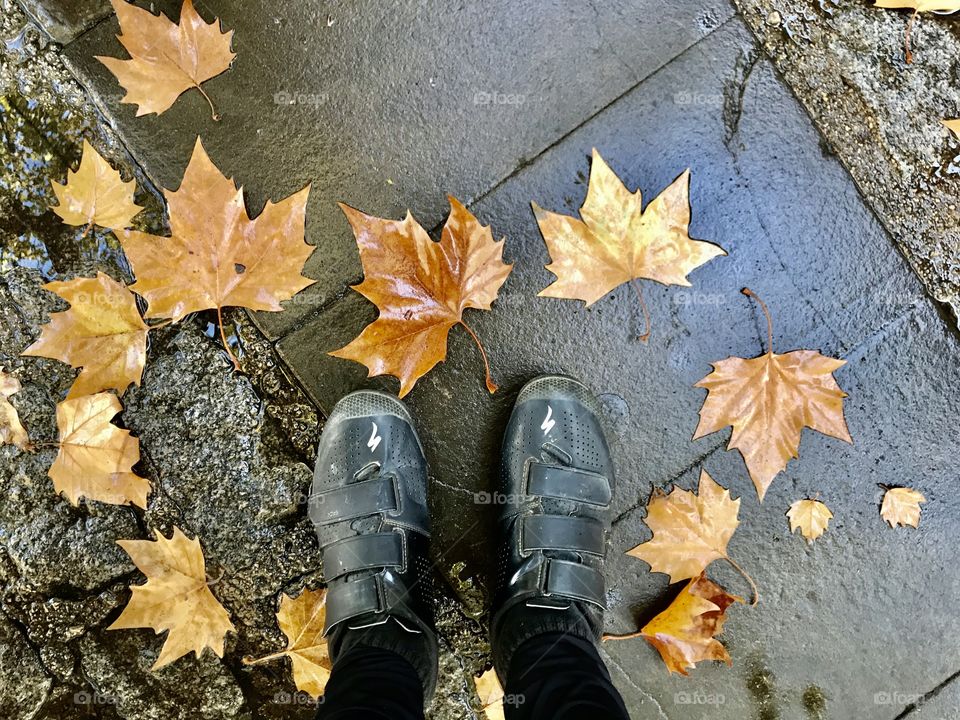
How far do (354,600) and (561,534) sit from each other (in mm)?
622

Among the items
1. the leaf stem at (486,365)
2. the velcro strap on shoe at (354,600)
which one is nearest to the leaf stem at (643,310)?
the leaf stem at (486,365)

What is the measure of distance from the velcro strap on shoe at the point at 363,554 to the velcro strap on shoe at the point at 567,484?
432 mm

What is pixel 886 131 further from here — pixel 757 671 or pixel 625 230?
pixel 757 671

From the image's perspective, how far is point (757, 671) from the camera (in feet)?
6.28

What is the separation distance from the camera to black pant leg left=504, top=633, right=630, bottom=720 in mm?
1369

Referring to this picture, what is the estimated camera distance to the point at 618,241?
1.81 m

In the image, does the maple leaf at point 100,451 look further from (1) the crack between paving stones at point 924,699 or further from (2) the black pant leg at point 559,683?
(1) the crack between paving stones at point 924,699

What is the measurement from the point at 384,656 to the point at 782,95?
1.99 metres

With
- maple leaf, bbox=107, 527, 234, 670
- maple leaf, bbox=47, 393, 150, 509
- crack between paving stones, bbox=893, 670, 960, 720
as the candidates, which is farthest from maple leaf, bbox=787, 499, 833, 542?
maple leaf, bbox=47, 393, 150, 509

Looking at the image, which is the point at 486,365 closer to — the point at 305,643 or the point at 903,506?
the point at 305,643

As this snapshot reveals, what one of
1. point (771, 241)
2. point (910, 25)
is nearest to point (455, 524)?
point (771, 241)

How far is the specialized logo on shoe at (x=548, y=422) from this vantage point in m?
1.85

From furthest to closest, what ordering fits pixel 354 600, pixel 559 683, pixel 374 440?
pixel 374 440, pixel 354 600, pixel 559 683

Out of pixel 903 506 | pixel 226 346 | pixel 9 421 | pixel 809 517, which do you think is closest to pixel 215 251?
pixel 226 346
